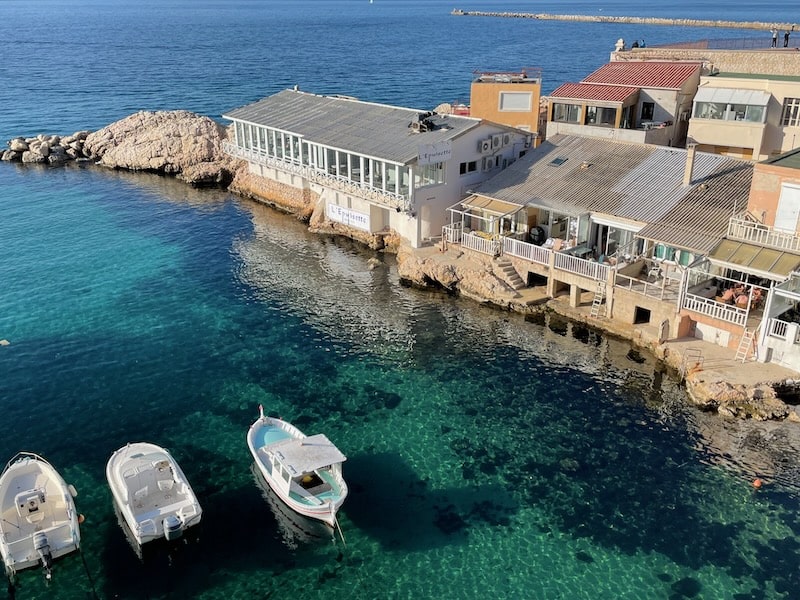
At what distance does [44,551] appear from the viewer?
25.7 m

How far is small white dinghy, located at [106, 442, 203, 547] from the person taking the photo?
1065 inches

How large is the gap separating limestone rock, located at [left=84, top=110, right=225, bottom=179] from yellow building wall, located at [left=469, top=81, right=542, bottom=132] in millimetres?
32493

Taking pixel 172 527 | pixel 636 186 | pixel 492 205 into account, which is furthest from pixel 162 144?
pixel 172 527

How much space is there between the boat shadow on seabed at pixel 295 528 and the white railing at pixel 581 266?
24.3m

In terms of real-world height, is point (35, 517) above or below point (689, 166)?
below

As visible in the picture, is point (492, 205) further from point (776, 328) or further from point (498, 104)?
point (776, 328)

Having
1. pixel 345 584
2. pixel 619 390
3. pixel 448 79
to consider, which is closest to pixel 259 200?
pixel 619 390

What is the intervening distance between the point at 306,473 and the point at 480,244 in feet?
82.5

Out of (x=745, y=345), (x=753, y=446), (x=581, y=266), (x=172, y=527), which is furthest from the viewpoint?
(x=581, y=266)

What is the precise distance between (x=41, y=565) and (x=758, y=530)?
29182 millimetres

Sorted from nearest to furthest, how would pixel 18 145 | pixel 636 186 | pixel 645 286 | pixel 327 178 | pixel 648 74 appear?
pixel 645 286 < pixel 636 186 < pixel 327 178 < pixel 648 74 < pixel 18 145

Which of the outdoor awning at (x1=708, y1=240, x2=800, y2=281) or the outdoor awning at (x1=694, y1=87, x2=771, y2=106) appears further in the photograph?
the outdoor awning at (x1=694, y1=87, x2=771, y2=106)

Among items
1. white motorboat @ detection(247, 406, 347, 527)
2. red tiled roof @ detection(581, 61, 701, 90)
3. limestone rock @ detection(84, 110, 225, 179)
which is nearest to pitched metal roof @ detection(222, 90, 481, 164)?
limestone rock @ detection(84, 110, 225, 179)

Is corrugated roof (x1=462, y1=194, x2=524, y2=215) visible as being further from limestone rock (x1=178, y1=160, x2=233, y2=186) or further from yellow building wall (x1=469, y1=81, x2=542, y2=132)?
limestone rock (x1=178, y1=160, x2=233, y2=186)
